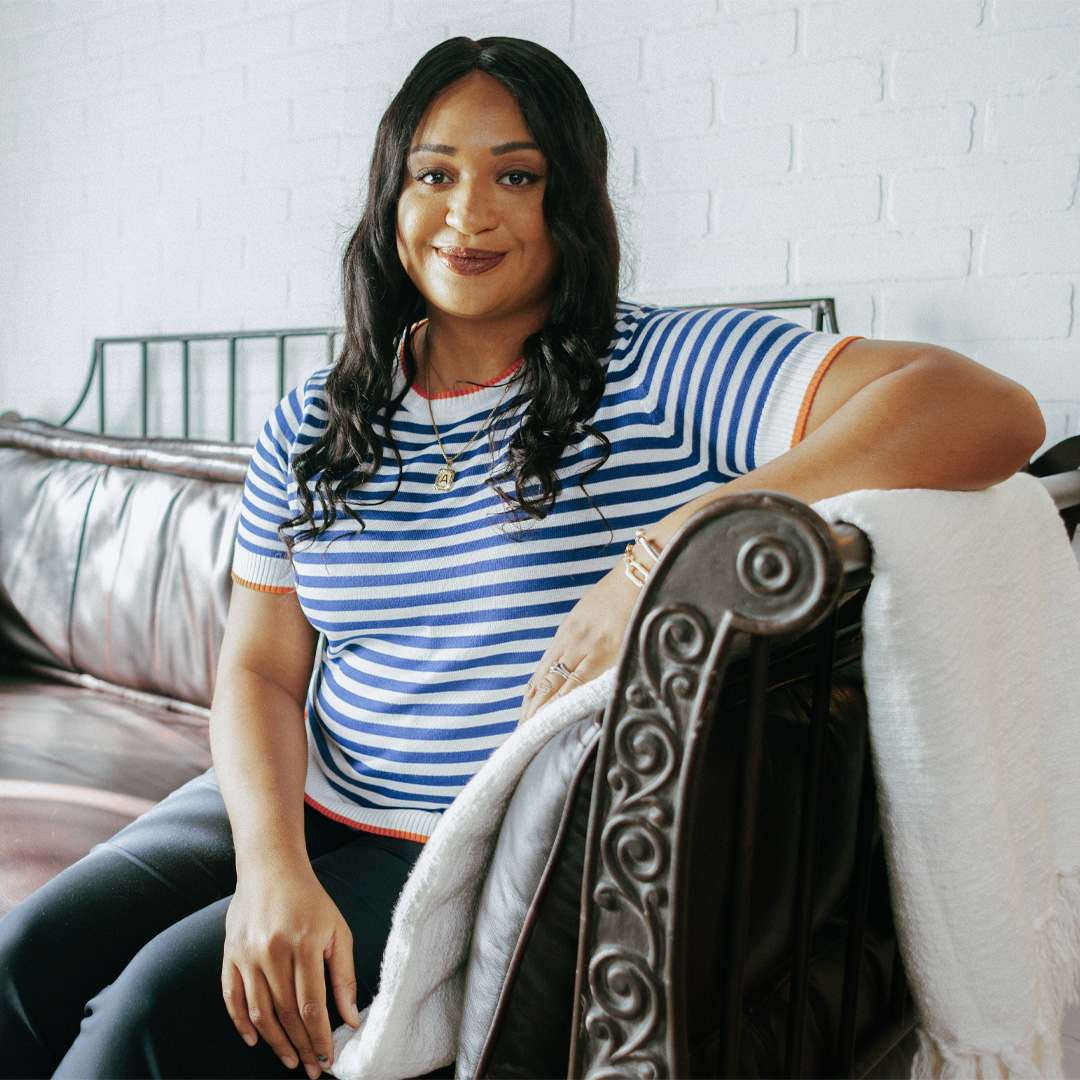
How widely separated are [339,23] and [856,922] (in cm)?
211

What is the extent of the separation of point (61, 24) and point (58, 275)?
67 centimetres

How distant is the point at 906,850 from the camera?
21.0 inches

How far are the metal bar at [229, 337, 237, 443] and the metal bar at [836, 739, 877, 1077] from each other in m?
1.94

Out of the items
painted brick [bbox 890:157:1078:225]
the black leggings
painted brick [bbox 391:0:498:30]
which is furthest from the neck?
painted brick [bbox 391:0:498:30]

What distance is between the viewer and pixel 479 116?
2.99ft

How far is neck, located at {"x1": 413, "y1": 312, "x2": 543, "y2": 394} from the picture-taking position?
99cm

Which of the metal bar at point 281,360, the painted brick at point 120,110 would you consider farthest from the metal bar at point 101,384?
the metal bar at point 281,360

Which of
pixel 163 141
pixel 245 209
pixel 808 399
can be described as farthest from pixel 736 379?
pixel 163 141

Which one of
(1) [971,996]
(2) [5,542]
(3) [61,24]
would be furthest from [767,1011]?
(3) [61,24]

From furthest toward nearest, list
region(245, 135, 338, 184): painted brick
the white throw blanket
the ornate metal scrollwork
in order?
region(245, 135, 338, 184): painted brick < the white throw blanket < the ornate metal scrollwork

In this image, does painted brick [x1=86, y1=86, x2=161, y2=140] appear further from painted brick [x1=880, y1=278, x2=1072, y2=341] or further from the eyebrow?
painted brick [x1=880, y1=278, x2=1072, y2=341]

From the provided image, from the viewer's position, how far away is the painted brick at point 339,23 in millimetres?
1962

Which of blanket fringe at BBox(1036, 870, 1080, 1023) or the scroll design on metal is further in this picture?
blanket fringe at BBox(1036, 870, 1080, 1023)

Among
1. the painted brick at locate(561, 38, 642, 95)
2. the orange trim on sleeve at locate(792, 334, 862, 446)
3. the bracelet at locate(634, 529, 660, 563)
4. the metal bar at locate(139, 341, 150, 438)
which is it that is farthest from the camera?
the metal bar at locate(139, 341, 150, 438)
